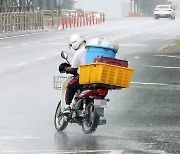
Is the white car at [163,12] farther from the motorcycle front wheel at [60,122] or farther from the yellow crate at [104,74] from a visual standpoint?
the yellow crate at [104,74]

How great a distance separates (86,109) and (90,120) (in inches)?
6.9

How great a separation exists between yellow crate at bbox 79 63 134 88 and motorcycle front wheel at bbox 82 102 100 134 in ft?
1.34

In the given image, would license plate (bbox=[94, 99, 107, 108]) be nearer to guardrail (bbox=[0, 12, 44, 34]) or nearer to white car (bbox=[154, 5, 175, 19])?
guardrail (bbox=[0, 12, 44, 34])

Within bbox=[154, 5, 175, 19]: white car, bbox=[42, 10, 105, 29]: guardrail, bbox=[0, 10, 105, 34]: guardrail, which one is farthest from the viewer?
bbox=[154, 5, 175, 19]: white car

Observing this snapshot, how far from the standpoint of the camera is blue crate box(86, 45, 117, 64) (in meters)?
12.2

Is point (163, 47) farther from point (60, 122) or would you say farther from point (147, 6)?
point (147, 6)

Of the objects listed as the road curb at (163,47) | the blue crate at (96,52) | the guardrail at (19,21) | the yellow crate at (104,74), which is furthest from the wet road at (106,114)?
the guardrail at (19,21)

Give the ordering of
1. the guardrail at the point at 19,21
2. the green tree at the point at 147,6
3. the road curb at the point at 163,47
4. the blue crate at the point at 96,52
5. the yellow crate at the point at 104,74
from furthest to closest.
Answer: the green tree at the point at 147,6 < the guardrail at the point at 19,21 < the road curb at the point at 163,47 < the blue crate at the point at 96,52 < the yellow crate at the point at 104,74

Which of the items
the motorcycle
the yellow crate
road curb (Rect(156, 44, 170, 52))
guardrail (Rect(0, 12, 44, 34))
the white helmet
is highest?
the white helmet

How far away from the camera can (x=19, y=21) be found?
172 feet

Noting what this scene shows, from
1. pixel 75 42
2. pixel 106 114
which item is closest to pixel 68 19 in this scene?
pixel 106 114

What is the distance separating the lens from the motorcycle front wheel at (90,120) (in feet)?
39.1

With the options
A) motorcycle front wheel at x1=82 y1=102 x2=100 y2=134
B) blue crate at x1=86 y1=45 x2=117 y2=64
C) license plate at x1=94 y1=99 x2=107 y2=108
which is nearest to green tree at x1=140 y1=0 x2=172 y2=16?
blue crate at x1=86 y1=45 x2=117 y2=64

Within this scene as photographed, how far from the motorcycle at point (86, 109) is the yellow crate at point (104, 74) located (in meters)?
0.16
